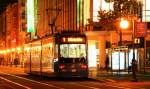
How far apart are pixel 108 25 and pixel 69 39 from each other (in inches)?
521

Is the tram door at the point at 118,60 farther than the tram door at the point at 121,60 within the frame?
Yes

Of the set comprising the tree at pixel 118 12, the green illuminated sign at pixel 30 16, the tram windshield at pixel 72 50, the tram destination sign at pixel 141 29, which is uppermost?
the green illuminated sign at pixel 30 16

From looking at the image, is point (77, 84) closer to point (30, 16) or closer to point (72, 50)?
point (72, 50)

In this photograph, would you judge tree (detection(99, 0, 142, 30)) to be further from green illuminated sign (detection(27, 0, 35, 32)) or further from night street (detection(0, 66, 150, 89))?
green illuminated sign (detection(27, 0, 35, 32))

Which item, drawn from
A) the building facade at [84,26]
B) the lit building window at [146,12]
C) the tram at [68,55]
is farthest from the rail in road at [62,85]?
the lit building window at [146,12]

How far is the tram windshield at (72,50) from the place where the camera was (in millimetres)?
41250

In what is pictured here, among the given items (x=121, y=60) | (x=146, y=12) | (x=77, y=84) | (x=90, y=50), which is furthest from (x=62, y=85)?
(x=90, y=50)

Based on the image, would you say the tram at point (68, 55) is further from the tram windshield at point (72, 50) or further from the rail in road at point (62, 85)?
the rail in road at point (62, 85)

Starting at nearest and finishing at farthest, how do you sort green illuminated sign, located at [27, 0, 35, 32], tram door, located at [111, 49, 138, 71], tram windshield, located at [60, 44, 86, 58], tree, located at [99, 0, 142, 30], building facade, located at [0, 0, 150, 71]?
tram windshield, located at [60, 44, 86, 58]
tram door, located at [111, 49, 138, 71]
tree, located at [99, 0, 142, 30]
building facade, located at [0, 0, 150, 71]
green illuminated sign, located at [27, 0, 35, 32]

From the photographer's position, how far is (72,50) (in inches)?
1626

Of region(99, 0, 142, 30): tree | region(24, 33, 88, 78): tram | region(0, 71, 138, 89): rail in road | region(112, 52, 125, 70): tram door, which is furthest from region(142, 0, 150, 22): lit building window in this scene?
region(0, 71, 138, 89): rail in road

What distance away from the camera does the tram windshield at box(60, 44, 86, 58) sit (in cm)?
4125

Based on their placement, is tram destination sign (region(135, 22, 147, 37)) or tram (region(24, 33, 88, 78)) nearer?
tram destination sign (region(135, 22, 147, 37))

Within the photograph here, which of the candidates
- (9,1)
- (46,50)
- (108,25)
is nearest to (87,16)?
(108,25)
